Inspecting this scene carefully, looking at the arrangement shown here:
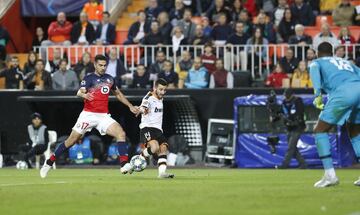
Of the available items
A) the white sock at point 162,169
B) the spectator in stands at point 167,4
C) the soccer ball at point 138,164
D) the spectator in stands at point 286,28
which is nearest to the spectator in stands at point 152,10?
the spectator in stands at point 167,4

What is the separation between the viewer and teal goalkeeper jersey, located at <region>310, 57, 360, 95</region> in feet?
49.7

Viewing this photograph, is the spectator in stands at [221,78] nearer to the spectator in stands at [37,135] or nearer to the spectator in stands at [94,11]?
the spectator in stands at [37,135]

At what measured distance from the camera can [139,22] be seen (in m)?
31.7

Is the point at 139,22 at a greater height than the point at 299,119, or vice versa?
the point at 139,22

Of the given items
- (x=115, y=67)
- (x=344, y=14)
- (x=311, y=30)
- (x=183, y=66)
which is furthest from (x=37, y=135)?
(x=344, y=14)

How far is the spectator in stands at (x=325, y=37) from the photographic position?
2898 centimetres

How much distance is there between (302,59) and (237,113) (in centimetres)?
260

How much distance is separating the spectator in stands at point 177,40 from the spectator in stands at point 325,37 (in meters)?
3.93

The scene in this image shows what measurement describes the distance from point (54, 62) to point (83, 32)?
59.6 inches

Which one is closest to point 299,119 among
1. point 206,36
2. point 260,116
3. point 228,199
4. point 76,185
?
point 260,116

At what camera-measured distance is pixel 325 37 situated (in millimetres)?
29312

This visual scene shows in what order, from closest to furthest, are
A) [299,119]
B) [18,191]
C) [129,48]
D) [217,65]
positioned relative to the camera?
[18,191] → [299,119] → [217,65] → [129,48]

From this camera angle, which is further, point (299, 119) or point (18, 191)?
point (299, 119)

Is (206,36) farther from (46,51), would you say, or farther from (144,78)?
(46,51)
